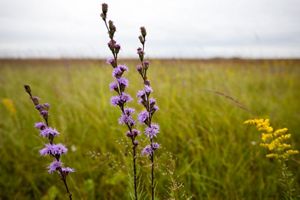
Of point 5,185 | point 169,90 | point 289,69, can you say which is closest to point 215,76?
point 169,90

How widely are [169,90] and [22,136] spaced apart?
2345 mm

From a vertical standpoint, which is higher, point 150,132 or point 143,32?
point 143,32

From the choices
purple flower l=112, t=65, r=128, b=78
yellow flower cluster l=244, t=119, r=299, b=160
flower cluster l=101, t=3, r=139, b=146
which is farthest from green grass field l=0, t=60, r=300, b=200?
purple flower l=112, t=65, r=128, b=78

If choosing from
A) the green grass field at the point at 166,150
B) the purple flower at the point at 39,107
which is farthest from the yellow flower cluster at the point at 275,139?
the purple flower at the point at 39,107

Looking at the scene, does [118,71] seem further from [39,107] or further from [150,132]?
[39,107]

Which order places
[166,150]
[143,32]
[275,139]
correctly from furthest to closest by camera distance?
[166,150] → [275,139] → [143,32]

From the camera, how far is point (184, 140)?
10.9ft

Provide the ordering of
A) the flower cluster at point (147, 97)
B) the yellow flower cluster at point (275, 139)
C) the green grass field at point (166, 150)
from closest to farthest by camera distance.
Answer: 1. the flower cluster at point (147, 97)
2. the yellow flower cluster at point (275, 139)
3. the green grass field at point (166, 150)

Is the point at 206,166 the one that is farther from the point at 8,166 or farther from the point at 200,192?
the point at 8,166

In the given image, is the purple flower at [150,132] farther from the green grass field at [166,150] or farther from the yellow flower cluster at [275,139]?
the yellow flower cluster at [275,139]

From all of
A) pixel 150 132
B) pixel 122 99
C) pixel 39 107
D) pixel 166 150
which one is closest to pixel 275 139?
pixel 150 132

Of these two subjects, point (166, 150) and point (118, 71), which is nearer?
point (118, 71)

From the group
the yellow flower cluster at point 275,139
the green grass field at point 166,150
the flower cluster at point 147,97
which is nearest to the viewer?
the flower cluster at point 147,97

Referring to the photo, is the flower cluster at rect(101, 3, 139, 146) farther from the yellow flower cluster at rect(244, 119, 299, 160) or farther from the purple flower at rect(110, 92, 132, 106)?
the yellow flower cluster at rect(244, 119, 299, 160)
